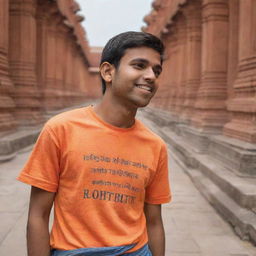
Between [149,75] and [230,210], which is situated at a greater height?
[149,75]

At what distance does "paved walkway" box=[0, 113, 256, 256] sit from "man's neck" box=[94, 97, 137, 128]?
1897mm

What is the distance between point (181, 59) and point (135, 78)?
1287 centimetres

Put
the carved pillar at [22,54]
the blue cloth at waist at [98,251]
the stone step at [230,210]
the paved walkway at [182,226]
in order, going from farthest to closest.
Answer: the carved pillar at [22,54]
the stone step at [230,210]
the paved walkway at [182,226]
the blue cloth at waist at [98,251]

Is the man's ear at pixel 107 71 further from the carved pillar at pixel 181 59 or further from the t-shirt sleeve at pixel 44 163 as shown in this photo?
the carved pillar at pixel 181 59

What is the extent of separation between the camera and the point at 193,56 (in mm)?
10828

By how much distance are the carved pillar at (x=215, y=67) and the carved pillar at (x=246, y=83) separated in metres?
1.92

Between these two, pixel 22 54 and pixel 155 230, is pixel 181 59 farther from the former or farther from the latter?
pixel 155 230

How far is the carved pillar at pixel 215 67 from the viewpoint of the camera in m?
7.62

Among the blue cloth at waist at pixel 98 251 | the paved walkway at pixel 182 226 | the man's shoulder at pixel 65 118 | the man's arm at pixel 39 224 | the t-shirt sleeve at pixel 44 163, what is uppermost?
the man's shoulder at pixel 65 118

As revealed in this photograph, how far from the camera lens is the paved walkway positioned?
3.00m

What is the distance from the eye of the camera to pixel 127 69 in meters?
1.33

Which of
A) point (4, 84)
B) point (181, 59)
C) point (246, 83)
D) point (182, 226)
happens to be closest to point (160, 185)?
point (182, 226)

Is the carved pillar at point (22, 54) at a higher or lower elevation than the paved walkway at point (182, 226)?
higher

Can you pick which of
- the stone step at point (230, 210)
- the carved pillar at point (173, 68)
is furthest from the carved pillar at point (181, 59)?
the stone step at point (230, 210)
